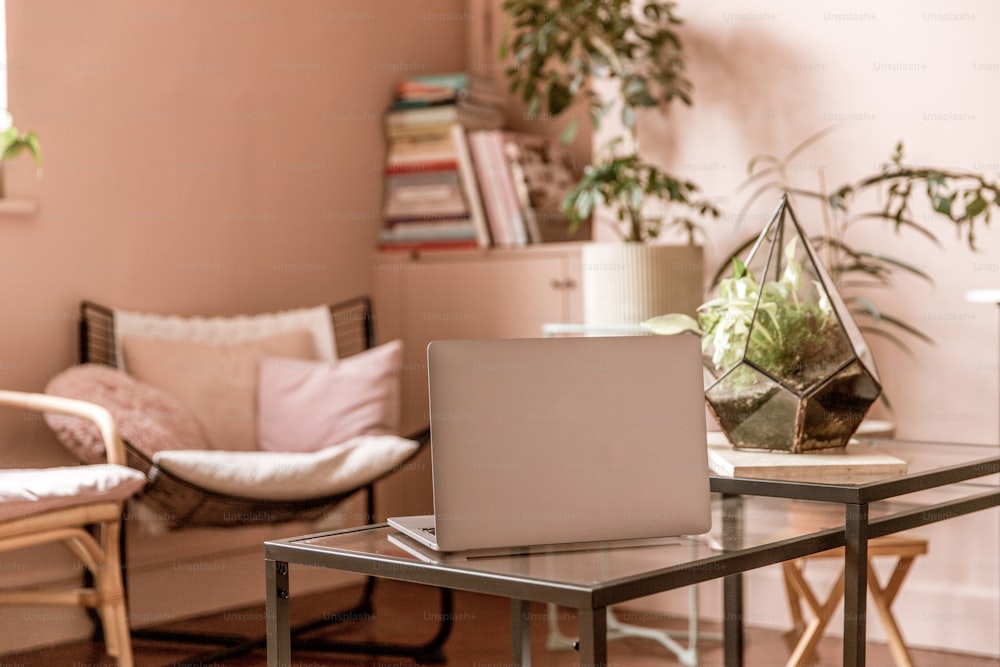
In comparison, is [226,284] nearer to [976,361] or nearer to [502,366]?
[976,361]

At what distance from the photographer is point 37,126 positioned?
3.06 meters

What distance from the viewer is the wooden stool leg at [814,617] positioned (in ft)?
7.64

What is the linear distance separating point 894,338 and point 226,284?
1840 millimetres

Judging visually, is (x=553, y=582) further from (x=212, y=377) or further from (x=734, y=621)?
(x=212, y=377)

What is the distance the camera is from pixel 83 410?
2629 mm

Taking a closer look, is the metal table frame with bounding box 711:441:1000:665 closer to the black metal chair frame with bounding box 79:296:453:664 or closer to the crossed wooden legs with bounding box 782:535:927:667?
the crossed wooden legs with bounding box 782:535:927:667

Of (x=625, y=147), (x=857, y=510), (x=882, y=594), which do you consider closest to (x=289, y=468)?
(x=882, y=594)

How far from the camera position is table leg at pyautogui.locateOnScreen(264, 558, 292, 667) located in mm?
1413

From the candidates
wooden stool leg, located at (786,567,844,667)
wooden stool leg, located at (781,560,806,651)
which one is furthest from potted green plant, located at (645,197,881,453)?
wooden stool leg, located at (781,560,806,651)

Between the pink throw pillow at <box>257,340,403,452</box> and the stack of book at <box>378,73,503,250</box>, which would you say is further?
the stack of book at <box>378,73,503,250</box>

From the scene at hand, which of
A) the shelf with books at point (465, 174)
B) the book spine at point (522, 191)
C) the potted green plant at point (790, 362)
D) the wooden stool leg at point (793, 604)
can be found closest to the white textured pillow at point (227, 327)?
the shelf with books at point (465, 174)

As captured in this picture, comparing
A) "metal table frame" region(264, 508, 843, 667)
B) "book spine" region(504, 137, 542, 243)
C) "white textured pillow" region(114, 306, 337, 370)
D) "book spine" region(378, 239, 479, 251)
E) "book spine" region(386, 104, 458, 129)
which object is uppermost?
"book spine" region(386, 104, 458, 129)

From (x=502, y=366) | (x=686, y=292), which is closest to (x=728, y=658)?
(x=502, y=366)

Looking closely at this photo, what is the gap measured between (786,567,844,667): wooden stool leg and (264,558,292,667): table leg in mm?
1194
